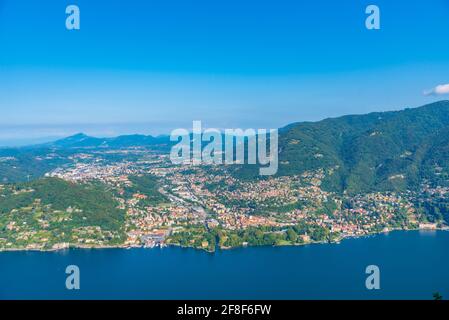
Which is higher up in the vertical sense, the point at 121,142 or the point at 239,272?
the point at 121,142

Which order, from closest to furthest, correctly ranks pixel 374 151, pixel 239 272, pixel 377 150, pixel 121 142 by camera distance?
pixel 239 272, pixel 374 151, pixel 377 150, pixel 121 142

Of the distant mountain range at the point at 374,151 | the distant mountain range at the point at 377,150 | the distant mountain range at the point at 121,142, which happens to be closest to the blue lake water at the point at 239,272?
the distant mountain range at the point at 374,151

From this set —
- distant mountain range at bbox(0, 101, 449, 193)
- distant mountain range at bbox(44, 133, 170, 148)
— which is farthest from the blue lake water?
distant mountain range at bbox(44, 133, 170, 148)

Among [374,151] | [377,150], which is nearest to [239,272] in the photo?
[374,151]

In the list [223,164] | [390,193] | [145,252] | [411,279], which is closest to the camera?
[411,279]

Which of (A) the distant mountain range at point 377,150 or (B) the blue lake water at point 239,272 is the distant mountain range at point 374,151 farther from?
(B) the blue lake water at point 239,272

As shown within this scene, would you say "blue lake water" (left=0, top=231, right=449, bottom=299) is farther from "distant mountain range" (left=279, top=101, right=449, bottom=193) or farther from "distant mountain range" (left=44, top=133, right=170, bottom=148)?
"distant mountain range" (left=44, top=133, right=170, bottom=148)

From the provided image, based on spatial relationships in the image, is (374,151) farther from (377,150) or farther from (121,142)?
(121,142)

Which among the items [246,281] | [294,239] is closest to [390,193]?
[294,239]

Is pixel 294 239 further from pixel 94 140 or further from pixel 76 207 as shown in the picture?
pixel 94 140

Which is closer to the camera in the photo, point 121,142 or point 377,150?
point 377,150
